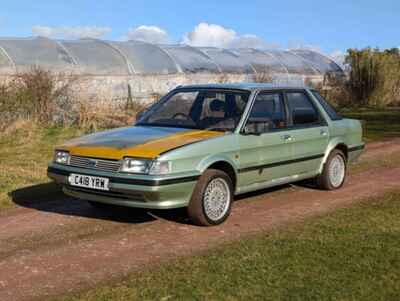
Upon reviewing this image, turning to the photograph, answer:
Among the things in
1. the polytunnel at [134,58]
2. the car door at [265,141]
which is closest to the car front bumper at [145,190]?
the car door at [265,141]

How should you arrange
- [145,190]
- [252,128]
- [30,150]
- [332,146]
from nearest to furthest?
[145,190]
[252,128]
[332,146]
[30,150]

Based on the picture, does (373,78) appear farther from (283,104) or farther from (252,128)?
(252,128)

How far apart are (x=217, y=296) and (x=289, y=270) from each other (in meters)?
0.85

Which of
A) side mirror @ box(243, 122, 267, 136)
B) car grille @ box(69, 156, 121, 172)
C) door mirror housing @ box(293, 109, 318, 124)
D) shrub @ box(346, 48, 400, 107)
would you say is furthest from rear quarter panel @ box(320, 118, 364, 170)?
shrub @ box(346, 48, 400, 107)

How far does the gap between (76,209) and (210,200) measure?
6.51ft

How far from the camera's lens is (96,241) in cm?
591

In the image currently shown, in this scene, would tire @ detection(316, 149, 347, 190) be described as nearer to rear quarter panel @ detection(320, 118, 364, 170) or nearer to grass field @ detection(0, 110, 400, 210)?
rear quarter panel @ detection(320, 118, 364, 170)

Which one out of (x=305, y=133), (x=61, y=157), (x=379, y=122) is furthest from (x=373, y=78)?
(x=61, y=157)

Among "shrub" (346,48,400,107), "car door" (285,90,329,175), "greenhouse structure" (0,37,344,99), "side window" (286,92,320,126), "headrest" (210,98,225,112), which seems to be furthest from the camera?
"shrub" (346,48,400,107)

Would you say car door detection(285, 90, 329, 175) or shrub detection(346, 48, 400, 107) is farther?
shrub detection(346, 48, 400, 107)

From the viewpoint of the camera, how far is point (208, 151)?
20.9 ft

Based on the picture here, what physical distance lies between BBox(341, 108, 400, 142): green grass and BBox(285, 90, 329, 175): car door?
7.73 m

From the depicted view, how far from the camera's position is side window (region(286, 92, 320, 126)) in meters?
7.90

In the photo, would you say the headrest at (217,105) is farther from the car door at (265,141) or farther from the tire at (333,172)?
the tire at (333,172)
